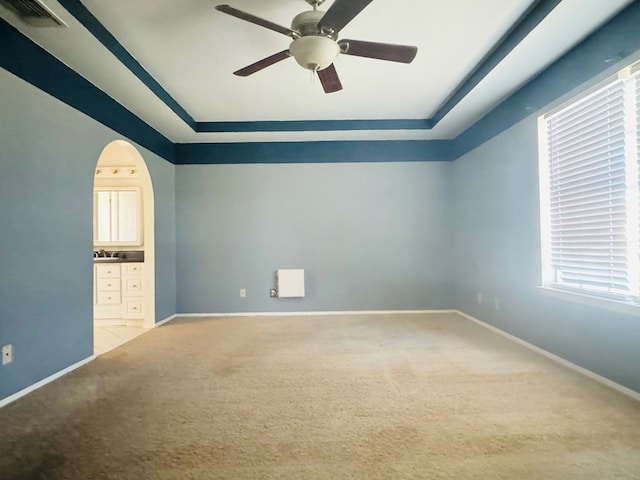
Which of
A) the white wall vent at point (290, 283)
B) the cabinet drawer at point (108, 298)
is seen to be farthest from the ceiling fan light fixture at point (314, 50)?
the cabinet drawer at point (108, 298)

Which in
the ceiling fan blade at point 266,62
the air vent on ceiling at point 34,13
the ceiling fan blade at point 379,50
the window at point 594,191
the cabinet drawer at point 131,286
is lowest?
the cabinet drawer at point 131,286

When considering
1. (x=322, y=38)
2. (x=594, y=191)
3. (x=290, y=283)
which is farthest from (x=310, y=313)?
(x=322, y=38)

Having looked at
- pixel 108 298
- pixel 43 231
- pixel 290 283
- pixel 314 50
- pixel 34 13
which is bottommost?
pixel 108 298

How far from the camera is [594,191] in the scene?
2.42 metres

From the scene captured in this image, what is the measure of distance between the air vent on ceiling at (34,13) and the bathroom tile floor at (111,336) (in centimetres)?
262

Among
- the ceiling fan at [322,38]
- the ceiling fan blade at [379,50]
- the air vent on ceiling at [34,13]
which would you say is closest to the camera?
the ceiling fan at [322,38]

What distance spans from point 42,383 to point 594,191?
419 centimetres

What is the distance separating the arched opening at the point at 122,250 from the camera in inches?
163

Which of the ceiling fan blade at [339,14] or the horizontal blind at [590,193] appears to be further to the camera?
the horizontal blind at [590,193]

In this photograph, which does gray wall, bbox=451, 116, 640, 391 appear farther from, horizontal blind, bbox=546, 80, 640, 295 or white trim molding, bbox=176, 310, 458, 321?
white trim molding, bbox=176, 310, 458, 321

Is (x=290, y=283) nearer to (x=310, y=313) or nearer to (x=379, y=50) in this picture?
(x=310, y=313)

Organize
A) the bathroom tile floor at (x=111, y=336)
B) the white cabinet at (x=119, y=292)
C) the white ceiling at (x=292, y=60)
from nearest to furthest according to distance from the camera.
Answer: the white ceiling at (x=292, y=60) < the bathroom tile floor at (x=111, y=336) < the white cabinet at (x=119, y=292)

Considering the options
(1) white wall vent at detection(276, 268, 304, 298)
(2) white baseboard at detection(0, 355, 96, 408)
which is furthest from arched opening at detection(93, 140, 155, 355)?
(1) white wall vent at detection(276, 268, 304, 298)

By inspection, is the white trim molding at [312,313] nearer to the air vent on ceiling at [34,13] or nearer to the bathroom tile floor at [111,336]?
the bathroom tile floor at [111,336]
